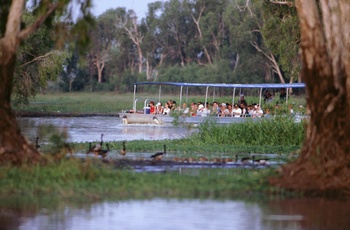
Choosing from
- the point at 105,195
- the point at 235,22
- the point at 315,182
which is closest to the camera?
the point at 105,195

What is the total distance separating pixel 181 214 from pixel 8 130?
5125mm

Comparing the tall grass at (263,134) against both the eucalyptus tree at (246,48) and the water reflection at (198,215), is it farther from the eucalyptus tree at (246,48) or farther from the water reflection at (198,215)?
the eucalyptus tree at (246,48)

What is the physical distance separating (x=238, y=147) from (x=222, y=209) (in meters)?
12.3

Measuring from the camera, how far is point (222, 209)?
16109mm

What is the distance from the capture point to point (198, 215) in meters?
15.4

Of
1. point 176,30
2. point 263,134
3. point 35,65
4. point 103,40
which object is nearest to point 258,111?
point 263,134

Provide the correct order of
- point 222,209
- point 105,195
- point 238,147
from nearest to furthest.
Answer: point 222,209 → point 105,195 → point 238,147

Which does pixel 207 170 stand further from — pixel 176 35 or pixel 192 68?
pixel 176 35

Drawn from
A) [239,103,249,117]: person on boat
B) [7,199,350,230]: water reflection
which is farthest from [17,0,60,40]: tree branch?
[239,103,249,117]: person on boat

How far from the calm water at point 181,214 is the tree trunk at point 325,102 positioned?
103 cm

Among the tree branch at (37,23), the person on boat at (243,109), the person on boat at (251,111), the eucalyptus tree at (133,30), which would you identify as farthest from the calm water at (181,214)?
the eucalyptus tree at (133,30)

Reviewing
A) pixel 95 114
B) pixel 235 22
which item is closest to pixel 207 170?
pixel 95 114

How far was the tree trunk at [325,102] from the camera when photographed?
18266 millimetres

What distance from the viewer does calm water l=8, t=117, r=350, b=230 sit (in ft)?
47.9
